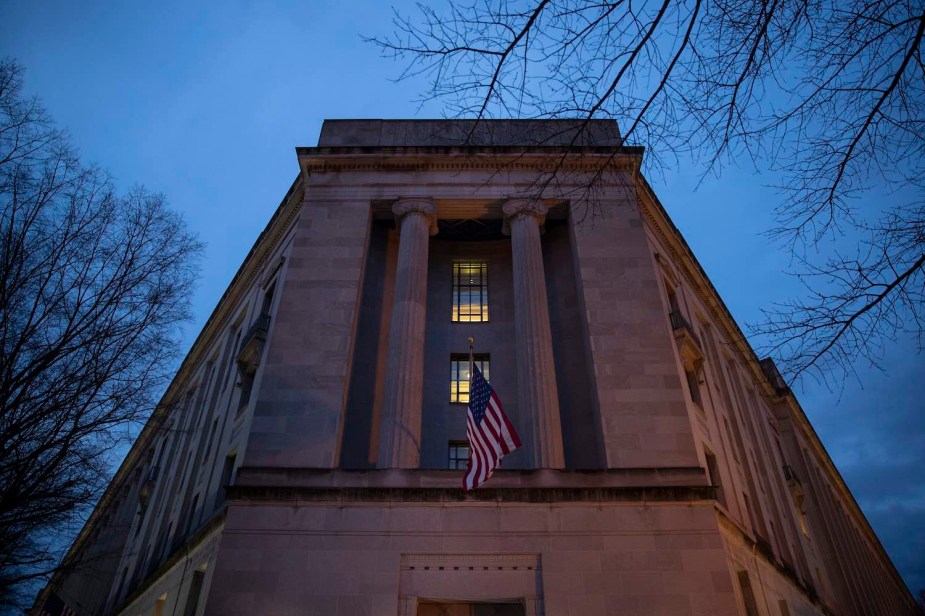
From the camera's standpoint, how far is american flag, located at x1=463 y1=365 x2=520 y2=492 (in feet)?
50.1

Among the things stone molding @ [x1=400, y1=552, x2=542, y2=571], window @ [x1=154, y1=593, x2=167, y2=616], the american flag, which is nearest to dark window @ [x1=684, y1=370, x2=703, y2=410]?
stone molding @ [x1=400, y1=552, x2=542, y2=571]

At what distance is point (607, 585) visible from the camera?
16.1 m

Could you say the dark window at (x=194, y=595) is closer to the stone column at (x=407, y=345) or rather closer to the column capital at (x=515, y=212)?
the stone column at (x=407, y=345)

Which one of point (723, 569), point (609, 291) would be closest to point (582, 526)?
point (723, 569)

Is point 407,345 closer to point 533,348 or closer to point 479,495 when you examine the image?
point 533,348

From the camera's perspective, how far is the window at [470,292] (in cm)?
2528

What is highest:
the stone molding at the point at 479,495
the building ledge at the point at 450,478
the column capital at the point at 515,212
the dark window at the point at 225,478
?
the column capital at the point at 515,212

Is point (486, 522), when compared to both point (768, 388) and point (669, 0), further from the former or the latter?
point (768, 388)

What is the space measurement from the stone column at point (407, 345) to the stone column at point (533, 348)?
3.47m

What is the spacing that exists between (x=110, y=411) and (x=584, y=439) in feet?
48.3

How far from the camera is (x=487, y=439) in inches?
616

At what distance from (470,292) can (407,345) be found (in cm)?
606

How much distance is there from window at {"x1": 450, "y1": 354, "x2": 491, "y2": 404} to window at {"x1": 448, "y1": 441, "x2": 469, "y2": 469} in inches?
64.5

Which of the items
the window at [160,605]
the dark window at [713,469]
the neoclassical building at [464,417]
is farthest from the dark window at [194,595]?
the dark window at [713,469]
